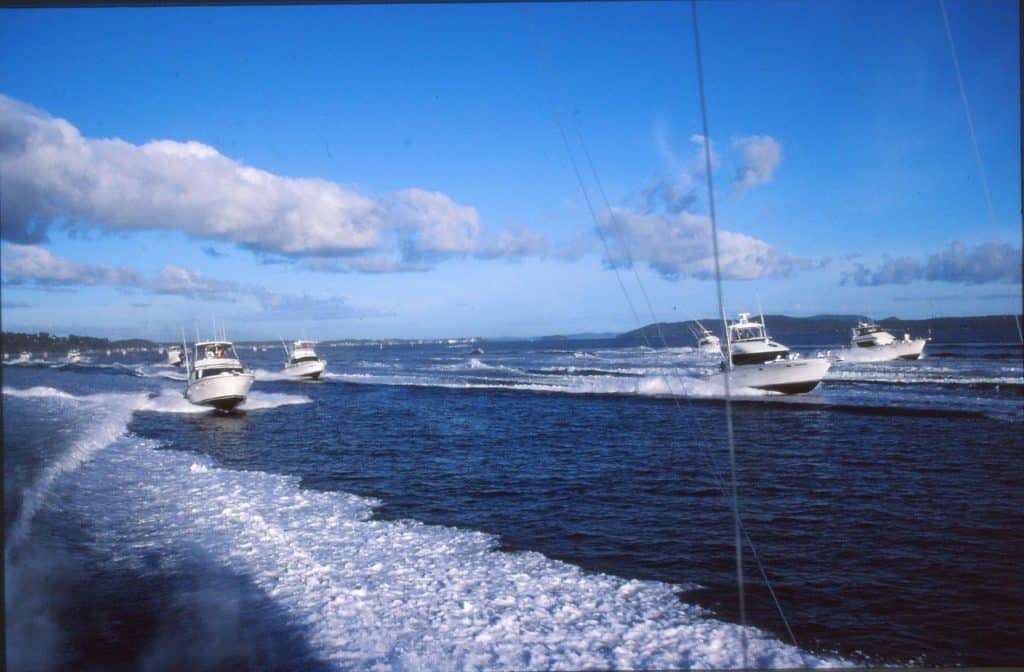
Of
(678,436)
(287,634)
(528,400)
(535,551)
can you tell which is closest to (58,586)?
(287,634)

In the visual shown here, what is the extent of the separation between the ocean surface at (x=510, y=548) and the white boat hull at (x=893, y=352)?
1070 inches

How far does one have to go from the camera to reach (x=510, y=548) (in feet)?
24.1

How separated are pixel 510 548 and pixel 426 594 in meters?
1.64

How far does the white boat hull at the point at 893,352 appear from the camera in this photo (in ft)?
133

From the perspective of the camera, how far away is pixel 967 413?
1770 centimetres

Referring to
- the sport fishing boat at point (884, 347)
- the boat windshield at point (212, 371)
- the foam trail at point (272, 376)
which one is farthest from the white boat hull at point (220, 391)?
the sport fishing boat at point (884, 347)

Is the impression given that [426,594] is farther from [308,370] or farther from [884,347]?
[884,347]

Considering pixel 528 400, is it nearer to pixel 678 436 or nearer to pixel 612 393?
pixel 612 393

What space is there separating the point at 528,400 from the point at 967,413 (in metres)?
15.0

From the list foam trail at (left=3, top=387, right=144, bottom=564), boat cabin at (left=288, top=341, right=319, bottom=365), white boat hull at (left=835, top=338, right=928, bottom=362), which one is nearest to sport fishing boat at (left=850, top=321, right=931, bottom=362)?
white boat hull at (left=835, top=338, right=928, bottom=362)

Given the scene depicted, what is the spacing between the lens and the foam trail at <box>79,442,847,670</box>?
493 cm

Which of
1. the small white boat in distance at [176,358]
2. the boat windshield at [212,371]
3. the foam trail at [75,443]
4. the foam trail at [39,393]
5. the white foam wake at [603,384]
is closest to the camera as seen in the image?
the foam trail at [75,443]

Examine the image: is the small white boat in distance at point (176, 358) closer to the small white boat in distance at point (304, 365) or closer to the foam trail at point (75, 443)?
the small white boat in distance at point (304, 365)

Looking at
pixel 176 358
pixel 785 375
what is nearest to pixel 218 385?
pixel 785 375
